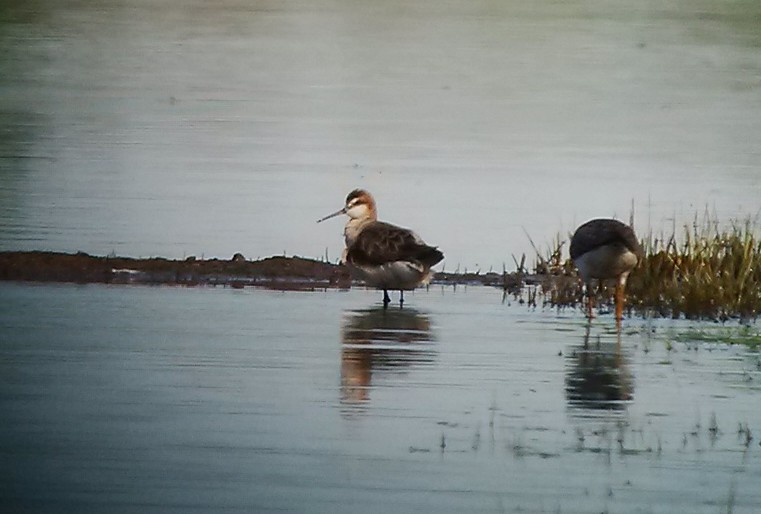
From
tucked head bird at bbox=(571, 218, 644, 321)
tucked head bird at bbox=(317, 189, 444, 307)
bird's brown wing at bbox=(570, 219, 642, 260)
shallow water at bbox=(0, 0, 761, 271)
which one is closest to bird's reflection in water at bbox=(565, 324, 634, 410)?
tucked head bird at bbox=(571, 218, 644, 321)

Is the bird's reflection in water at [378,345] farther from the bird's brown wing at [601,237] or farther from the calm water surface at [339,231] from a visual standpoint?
the bird's brown wing at [601,237]

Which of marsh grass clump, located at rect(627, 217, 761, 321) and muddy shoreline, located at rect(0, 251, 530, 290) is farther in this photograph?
muddy shoreline, located at rect(0, 251, 530, 290)

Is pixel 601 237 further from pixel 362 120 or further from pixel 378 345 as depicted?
pixel 362 120

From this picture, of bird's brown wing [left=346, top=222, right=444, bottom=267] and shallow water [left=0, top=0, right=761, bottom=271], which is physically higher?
shallow water [left=0, top=0, right=761, bottom=271]

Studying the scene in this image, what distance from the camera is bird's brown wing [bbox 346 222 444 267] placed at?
14.0 m

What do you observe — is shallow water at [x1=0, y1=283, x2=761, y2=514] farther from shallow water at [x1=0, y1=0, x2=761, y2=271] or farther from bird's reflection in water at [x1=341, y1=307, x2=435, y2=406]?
shallow water at [x1=0, y1=0, x2=761, y2=271]

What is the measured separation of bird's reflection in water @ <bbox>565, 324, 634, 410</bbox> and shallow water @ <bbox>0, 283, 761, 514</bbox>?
24 millimetres

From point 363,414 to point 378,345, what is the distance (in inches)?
102

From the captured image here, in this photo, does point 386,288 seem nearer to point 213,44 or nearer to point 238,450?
point 238,450

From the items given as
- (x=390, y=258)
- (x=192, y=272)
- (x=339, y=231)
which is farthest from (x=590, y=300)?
(x=339, y=231)

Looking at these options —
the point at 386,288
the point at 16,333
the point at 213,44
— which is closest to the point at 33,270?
the point at 386,288

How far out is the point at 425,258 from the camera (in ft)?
46.3

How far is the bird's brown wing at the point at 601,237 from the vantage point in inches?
524

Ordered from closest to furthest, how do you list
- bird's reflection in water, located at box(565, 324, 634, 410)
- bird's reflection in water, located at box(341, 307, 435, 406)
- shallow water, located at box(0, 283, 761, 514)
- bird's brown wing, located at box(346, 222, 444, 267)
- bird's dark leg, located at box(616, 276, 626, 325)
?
shallow water, located at box(0, 283, 761, 514), bird's reflection in water, located at box(565, 324, 634, 410), bird's reflection in water, located at box(341, 307, 435, 406), bird's dark leg, located at box(616, 276, 626, 325), bird's brown wing, located at box(346, 222, 444, 267)
